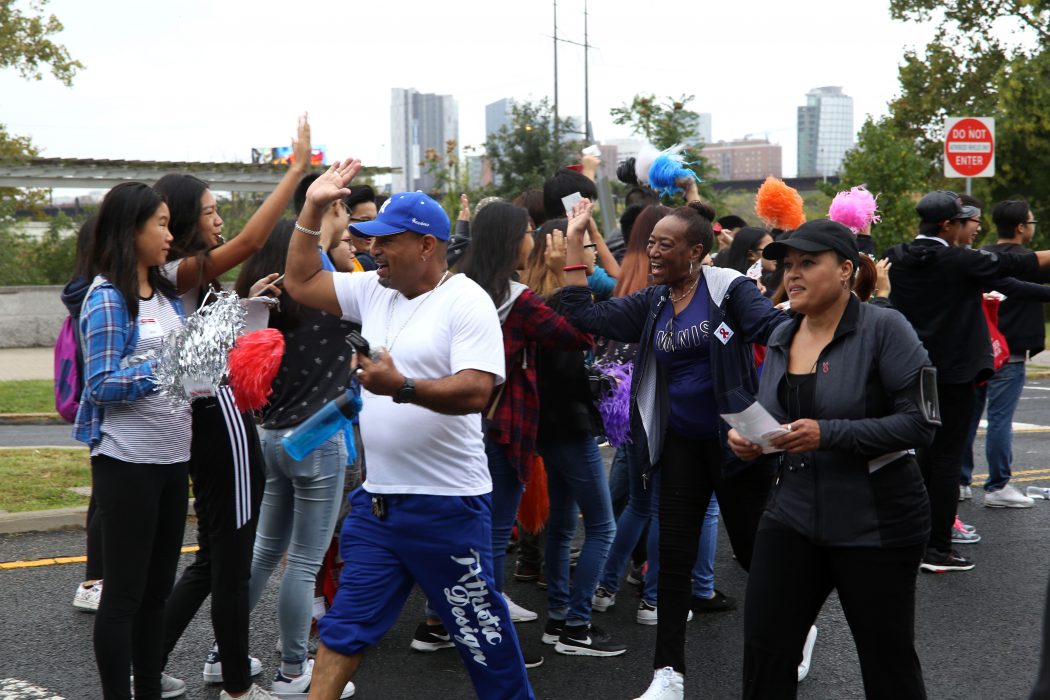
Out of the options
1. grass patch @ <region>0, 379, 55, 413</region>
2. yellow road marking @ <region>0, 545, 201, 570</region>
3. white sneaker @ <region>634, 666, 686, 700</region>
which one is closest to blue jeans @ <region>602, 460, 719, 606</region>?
white sneaker @ <region>634, 666, 686, 700</region>

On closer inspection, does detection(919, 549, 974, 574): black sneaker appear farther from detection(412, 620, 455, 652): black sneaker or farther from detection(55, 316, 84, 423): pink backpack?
detection(55, 316, 84, 423): pink backpack

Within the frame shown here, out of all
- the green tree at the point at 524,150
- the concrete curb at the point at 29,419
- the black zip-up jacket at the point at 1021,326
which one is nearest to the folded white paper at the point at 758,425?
the black zip-up jacket at the point at 1021,326

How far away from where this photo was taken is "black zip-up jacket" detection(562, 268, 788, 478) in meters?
4.42

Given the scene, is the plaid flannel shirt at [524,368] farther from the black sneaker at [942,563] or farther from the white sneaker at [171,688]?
the black sneaker at [942,563]

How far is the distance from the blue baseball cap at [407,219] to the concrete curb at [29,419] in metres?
11.5

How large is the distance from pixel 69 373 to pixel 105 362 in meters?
0.32

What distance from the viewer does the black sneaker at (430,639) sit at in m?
5.14

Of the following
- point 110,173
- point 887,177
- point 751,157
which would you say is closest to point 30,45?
point 110,173

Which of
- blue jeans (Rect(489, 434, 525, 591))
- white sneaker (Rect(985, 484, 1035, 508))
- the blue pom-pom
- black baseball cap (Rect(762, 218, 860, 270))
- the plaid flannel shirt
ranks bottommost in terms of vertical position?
white sneaker (Rect(985, 484, 1035, 508))

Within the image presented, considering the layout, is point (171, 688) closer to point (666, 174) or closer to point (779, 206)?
point (666, 174)

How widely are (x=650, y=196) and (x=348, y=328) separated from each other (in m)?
3.71

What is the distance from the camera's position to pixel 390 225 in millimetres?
3594

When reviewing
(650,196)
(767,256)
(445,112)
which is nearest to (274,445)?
(767,256)

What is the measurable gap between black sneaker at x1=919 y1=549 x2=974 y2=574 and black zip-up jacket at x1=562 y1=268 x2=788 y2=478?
251 centimetres
